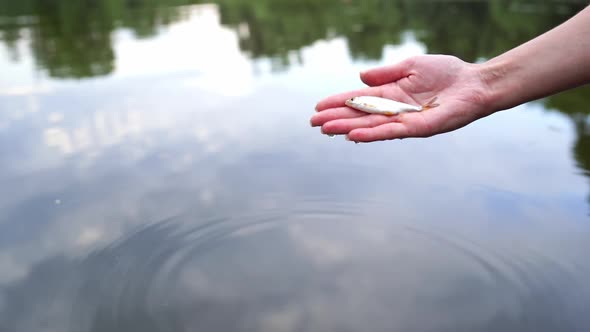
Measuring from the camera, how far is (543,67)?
10.9 ft

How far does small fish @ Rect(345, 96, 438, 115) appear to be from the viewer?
369 centimetres

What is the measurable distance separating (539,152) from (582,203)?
4.40ft

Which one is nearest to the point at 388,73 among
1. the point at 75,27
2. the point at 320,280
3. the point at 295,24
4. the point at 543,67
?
the point at 543,67

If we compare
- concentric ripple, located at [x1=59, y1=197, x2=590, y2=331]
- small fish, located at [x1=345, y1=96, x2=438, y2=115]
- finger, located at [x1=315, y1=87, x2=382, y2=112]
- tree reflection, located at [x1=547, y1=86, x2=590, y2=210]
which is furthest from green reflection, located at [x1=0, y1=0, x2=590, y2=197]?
finger, located at [x1=315, y1=87, x2=382, y2=112]

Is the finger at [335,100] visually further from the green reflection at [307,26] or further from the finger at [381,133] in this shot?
the green reflection at [307,26]

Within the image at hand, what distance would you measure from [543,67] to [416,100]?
998 millimetres

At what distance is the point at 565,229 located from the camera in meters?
4.30

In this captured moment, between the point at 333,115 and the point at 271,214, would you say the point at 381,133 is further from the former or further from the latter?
the point at 271,214

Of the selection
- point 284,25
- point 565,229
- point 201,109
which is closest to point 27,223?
point 201,109

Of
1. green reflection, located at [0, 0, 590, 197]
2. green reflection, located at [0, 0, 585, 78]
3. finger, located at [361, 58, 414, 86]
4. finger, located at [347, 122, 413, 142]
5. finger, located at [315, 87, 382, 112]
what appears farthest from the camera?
green reflection, located at [0, 0, 585, 78]

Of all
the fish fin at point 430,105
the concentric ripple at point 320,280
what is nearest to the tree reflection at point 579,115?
the concentric ripple at point 320,280

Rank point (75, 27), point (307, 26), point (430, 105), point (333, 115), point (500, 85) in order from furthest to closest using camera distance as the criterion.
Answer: point (307, 26), point (75, 27), point (333, 115), point (430, 105), point (500, 85)

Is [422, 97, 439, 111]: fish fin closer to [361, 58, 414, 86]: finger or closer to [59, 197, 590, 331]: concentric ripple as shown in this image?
[361, 58, 414, 86]: finger

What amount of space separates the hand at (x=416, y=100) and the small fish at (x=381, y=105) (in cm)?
5
